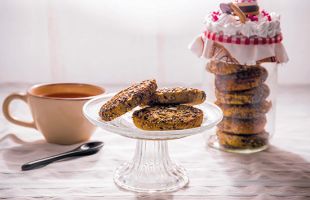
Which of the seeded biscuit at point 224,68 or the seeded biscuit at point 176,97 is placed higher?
the seeded biscuit at point 224,68

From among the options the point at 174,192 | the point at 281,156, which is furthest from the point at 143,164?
the point at 281,156

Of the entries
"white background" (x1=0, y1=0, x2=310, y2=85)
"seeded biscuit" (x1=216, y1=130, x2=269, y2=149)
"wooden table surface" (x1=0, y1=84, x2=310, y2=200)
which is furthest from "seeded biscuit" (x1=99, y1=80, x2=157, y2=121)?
"white background" (x1=0, y1=0, x2=310, y2=85)

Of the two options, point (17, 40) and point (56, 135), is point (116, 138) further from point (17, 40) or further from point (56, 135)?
point (17, 40)

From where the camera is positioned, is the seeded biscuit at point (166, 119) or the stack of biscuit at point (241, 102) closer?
the seeded biscuit at point (166, 119)

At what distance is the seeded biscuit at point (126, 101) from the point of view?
0.93m

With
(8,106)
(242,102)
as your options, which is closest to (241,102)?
(242,102)

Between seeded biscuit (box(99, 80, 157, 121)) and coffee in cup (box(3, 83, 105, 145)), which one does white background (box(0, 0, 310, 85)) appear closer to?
coffee in cup (box(3, 83, 105, 145))

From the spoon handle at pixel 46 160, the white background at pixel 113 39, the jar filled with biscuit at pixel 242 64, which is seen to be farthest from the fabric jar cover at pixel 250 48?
the white background at pixel 113 39

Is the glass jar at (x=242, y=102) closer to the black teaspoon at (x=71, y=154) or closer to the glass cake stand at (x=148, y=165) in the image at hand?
the glass cake stand at (x=148, y=165)

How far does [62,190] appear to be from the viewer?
0.96m

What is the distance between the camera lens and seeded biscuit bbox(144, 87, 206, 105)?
3.22 ft

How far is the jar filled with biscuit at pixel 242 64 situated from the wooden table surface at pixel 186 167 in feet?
0.15

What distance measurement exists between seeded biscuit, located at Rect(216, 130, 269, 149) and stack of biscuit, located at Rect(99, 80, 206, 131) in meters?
0.18

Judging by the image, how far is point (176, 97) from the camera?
38.7 inches
